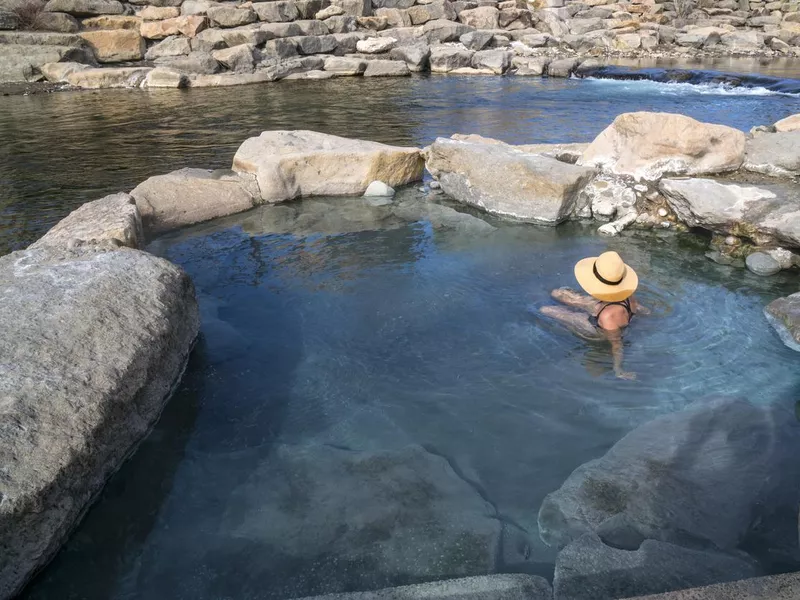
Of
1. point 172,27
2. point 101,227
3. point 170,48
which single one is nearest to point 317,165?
point 101,227

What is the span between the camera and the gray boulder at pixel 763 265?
5551mm

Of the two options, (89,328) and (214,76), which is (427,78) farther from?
(89,328)

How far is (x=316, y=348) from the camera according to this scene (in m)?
4.47

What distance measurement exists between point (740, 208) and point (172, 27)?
2079 centimetres

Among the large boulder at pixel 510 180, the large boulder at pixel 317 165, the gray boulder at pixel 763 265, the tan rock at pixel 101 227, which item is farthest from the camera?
the large boulder at pixel 317 165

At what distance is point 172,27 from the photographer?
2161 cm

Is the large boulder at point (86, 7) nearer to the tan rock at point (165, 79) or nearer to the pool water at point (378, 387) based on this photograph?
the tan rock at point (165, 79)

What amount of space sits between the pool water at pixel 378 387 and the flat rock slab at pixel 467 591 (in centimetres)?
24

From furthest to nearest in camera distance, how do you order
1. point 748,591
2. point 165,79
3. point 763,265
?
point 165,79
point 763,265
point 748,591

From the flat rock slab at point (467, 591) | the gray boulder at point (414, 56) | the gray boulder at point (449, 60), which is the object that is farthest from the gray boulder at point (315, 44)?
the flat rock slab at point (467, 591)

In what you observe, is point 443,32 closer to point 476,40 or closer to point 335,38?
point 476,40

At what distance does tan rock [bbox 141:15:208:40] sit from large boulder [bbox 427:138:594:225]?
17.6 meters

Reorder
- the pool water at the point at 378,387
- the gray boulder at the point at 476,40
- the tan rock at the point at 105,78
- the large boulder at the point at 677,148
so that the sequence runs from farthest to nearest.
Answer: the gray boulder at the point at 476,40 < the tan rock at the point at 105,78 < the large boulder at the point at 677,148 < the pool water at the point at 378,387

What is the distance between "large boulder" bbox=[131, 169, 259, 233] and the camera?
6.54 metres
